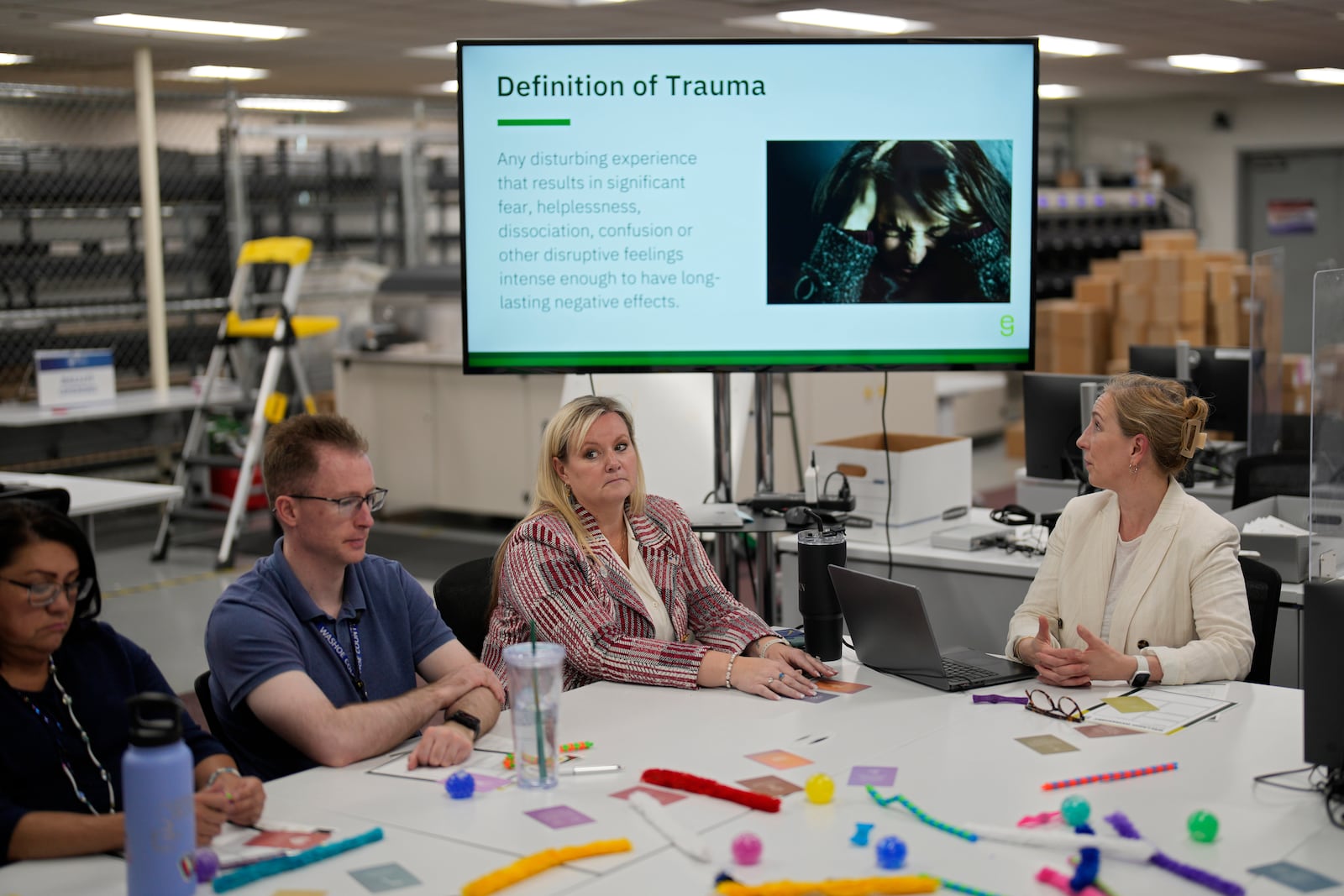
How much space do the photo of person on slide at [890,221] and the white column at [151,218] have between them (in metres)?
5.47

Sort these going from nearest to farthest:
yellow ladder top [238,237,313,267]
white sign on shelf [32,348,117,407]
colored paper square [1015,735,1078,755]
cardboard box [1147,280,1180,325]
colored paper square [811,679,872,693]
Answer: colored paper square [1015,735,1078,755] → colored paper square [811,679,872,693] → yellow ladder top [238,237,313,267] → white sign on shelf [32,348,117,407] → cardboard box [1147,280,1180,325]

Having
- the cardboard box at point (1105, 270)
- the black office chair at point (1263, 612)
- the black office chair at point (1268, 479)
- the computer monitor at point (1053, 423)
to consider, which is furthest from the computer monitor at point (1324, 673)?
the cardboard box at point (1105, 270)

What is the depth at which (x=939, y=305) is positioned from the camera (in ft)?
11.7

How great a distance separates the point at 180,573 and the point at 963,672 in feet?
16.9

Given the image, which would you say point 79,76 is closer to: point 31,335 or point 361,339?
point 31,335

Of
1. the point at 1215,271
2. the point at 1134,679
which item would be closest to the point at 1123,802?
the point at 1134,679

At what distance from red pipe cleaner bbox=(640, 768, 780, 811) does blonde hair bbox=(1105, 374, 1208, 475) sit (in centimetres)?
127

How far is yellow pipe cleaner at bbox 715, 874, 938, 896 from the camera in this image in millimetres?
1727

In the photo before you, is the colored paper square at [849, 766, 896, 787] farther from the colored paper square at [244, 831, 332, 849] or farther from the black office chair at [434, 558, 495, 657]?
the black office chair at [434, 558, 495, 657]

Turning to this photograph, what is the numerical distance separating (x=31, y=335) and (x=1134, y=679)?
7637 millimetres

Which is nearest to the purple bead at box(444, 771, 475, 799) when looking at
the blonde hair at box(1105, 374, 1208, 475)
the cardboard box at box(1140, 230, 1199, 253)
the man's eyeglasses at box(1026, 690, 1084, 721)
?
the man's eyeglasses at box(1026, 690, 1084, 721)

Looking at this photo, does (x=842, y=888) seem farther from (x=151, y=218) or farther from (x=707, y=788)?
(x=151, y=218)

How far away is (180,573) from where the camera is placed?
22.4 ft

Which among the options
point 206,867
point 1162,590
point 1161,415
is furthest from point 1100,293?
point 206,867
